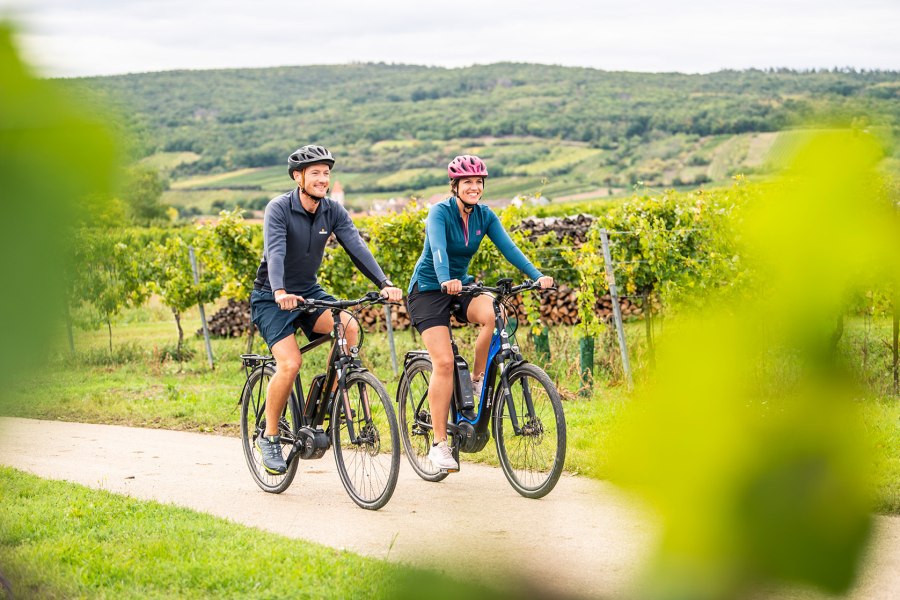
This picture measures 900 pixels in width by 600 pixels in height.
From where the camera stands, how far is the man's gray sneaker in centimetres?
620

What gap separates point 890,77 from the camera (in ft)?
2.18

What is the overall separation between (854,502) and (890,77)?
0.32 m

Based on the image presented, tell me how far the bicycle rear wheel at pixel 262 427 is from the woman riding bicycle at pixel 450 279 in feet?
2.74

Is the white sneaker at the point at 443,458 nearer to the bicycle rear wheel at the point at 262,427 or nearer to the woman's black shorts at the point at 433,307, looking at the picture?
the woman's black shorts at the point at 433,307

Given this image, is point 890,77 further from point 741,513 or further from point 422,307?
point 422,307

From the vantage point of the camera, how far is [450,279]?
19.5 feet

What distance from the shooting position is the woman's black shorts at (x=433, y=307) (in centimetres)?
612

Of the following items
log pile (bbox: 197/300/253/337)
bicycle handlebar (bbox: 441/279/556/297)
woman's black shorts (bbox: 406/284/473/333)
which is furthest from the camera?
log pile (bbox: 197/300/253/337)

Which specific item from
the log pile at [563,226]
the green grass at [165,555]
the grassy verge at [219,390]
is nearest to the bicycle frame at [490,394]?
the grassy verge at [219,390]

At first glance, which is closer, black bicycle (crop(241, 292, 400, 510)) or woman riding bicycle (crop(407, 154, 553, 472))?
black bicycle (crop(241, 292, 400, 510))

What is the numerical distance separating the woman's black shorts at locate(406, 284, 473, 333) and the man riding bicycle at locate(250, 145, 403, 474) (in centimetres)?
25

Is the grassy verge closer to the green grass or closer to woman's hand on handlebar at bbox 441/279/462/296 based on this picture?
the green grass

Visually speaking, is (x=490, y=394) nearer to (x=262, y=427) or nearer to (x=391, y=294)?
(x=391, y=294)

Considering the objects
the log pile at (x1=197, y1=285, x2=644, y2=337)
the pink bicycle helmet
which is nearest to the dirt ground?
the pink bicycle helmet
